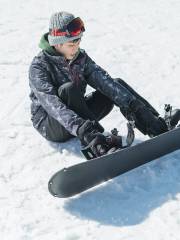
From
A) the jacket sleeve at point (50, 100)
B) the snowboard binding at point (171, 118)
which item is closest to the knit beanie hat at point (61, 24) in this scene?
the jacket sleeve at point (50, 100)

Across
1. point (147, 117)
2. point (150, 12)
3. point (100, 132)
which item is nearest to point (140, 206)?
point (100, 132)

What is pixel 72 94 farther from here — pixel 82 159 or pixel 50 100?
pixel 82 159

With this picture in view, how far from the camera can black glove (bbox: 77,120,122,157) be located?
12.9ft

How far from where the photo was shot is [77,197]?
3912 mm

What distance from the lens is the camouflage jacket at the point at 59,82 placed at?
4.22m

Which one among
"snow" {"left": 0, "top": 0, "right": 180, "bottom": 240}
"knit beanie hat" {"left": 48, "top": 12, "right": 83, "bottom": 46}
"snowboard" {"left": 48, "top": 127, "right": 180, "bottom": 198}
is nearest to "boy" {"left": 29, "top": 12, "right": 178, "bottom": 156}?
"knit beanie hat" {"left": 48, "top": 12, "right": 83, "bottom": 46}

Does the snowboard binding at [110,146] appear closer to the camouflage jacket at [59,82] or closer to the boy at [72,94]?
the boy at [72,94]

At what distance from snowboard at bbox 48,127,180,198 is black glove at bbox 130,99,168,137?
0.21 metres

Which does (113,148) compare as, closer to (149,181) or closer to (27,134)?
(149,181)

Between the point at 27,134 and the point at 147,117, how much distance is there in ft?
4.24

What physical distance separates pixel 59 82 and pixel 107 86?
46 cm

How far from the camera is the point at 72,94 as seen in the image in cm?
428

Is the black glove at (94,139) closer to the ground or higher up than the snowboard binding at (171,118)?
higher up

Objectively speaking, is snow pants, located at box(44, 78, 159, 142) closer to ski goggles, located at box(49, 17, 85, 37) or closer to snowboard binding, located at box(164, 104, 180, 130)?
snowboard binding, located at box(164, 104, 180, 130)
